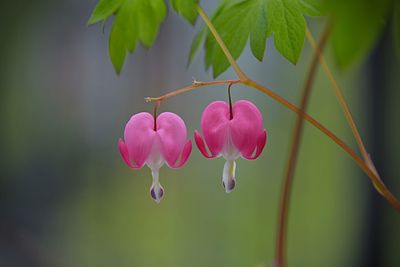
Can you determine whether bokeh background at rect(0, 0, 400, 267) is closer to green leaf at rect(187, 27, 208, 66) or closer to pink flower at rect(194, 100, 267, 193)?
green leaf at rect(187, 27, 208, 66)

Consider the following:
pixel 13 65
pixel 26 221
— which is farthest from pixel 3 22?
pixel 26 221

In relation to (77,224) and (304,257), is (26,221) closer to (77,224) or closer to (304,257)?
(77,224)

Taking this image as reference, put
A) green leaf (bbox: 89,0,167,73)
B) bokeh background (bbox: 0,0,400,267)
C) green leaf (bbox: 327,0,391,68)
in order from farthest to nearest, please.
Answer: bokeh background (bbox: 0,0,400,267) → green leaf (bbox: 89,0,167,73) → green leaf (bbox: 327,0,391,68)

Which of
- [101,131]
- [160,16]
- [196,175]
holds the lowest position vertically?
[196,175]

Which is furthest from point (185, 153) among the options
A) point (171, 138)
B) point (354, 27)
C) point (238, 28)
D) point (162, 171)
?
point (162, 171)

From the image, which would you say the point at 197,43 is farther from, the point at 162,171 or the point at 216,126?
the point at 162,171

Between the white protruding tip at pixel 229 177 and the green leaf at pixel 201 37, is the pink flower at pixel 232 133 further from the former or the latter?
the green leaf at pixel 201 37

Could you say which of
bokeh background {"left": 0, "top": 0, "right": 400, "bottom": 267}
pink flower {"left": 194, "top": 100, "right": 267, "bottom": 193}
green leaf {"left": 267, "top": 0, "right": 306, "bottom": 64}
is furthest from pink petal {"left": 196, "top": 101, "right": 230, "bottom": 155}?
bokeh background {"left": 0, "top": 0, "right": 400, "bottom": 267}
